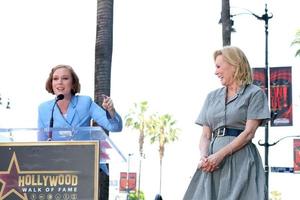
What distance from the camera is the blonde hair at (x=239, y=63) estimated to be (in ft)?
17.0

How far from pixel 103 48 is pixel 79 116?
323 inches

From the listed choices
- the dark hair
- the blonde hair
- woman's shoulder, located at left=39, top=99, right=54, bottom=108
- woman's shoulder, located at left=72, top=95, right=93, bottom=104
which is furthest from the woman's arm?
woman's shoulder, located at left=39, top=99, right=54, bottom=108

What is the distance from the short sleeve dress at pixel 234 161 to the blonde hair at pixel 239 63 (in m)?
0.07

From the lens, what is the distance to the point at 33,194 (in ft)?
14.3

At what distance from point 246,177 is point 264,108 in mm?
586

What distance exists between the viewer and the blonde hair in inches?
204

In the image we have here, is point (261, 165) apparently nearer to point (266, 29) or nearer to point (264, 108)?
point (264, 108)

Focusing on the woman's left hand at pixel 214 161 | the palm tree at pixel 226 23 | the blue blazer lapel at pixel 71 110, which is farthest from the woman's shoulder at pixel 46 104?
the palm tree at pixel 226 23

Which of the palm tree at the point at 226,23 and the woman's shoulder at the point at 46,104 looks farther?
the palm tree at the point at 226,23

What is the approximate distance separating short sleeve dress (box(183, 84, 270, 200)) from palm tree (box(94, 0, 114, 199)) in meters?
7.57

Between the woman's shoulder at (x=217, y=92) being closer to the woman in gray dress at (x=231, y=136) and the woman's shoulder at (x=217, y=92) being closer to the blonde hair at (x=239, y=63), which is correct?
the woman in gray dress at (x=231, y=136)

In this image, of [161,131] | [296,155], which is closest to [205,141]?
[296,155]

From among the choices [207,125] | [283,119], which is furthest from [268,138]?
[207,125]

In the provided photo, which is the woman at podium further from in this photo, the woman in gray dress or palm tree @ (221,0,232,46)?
palm tree @ (221,0,232,46)
